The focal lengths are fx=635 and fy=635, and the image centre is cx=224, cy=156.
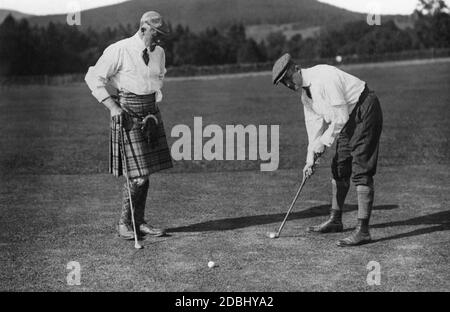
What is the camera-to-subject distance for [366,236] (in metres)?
6.36

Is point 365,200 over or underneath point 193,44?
underneath

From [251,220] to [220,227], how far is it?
502mm

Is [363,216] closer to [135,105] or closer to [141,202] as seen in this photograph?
[141,202]

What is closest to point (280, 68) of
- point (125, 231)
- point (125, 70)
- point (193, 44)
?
point (125, 70)

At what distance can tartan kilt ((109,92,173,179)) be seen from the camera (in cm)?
659

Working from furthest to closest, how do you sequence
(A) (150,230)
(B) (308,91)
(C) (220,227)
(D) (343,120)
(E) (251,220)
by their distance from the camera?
(E) (251,220), (C) (220,227), (A) (150,230), (B) (308,91), (D) (343,120)

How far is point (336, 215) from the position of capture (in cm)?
689

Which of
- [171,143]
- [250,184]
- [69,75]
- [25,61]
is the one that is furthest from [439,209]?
[25,61]

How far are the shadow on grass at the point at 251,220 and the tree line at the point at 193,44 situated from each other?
181 ft

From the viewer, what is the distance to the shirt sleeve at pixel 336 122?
6023 millimetres

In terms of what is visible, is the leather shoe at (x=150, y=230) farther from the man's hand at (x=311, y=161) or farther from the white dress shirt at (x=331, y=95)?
the white dress shirt at (x=331, y=95)

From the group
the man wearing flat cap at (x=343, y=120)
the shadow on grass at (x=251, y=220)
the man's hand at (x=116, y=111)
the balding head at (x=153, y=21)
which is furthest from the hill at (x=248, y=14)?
the man's hand at (x=116, y=111)

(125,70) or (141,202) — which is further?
(141,202)

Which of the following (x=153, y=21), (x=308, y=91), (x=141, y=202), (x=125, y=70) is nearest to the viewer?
(x=308, y=91)
